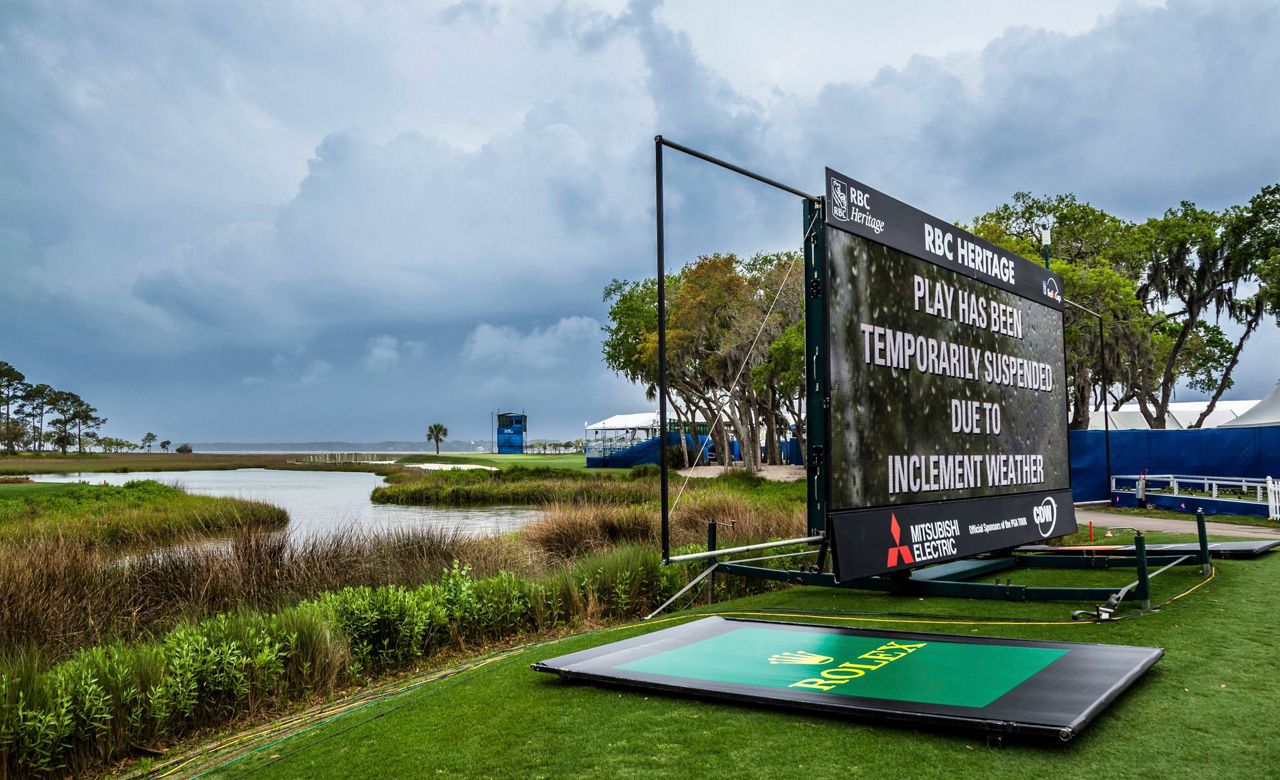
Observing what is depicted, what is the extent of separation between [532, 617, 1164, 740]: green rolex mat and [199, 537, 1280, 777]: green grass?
0.10 meters

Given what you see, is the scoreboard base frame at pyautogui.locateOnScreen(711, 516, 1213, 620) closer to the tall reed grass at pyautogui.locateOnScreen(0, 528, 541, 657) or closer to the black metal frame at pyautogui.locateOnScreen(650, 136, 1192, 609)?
the black metal frame at pyautogui.locateOnScreen(650, 136, 1192, 609)

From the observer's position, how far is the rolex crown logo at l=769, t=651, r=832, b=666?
219 inches

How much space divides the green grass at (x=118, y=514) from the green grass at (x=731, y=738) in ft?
31.1

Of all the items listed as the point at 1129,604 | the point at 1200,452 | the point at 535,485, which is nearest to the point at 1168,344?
the point at 1200,452

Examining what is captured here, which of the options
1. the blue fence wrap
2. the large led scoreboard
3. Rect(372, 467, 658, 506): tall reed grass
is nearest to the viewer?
the large led scoreboard

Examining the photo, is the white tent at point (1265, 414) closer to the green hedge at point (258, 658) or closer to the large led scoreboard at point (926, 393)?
the large led scoreboard at point (926, 393)

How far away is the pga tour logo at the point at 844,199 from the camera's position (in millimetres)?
6422

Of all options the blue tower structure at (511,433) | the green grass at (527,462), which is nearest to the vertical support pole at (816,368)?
the green grass at (527,462)

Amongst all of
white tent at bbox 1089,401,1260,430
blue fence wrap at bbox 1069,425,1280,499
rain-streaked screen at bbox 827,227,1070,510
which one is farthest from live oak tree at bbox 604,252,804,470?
rain-streaked screen at bbox 827,227,1070,510

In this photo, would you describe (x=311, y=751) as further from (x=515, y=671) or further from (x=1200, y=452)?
(x=1200, y=452)

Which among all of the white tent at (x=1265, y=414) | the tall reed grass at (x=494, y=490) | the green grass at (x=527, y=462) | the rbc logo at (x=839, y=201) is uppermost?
the rbc logo at (x=839, y=201)

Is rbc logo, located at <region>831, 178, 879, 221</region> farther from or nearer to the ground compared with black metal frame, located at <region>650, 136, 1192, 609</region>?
farther from the ground

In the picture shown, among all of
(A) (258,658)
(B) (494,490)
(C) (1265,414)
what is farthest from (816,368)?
(B) (494,490)

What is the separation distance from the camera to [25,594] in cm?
858
